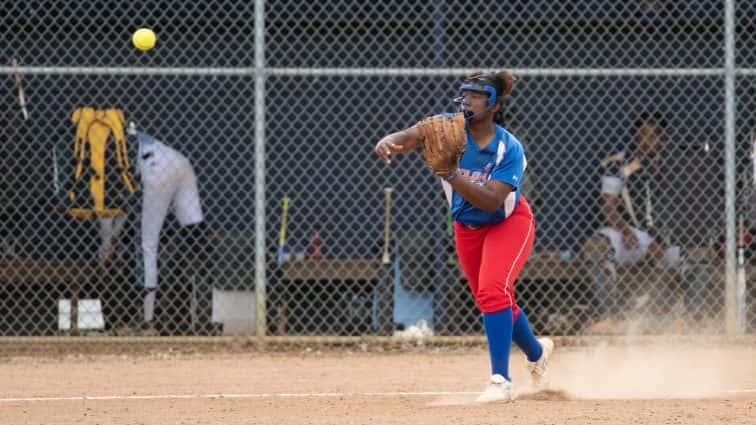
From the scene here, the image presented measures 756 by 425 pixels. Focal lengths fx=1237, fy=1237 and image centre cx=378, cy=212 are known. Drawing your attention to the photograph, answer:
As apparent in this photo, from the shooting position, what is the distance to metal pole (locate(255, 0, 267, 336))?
8203 mm

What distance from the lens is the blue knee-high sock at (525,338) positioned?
604 centimetres

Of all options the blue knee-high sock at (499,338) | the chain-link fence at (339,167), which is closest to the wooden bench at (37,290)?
the chain-link fence at (339,167)

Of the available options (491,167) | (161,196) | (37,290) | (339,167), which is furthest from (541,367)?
(37,290)

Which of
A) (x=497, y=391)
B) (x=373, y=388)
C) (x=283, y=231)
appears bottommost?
(x=373, y=388)

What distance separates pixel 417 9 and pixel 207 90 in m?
1.88

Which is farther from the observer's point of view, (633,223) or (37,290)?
(37,290)

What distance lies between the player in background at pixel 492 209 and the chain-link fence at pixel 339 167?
10.3 feet

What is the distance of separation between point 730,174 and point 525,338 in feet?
9.68

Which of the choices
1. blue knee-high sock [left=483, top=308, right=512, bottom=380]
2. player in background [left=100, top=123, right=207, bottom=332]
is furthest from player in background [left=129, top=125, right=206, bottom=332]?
blue knee-high sock [left=483, top=308, right=512, bottom=380]

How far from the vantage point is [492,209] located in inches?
222

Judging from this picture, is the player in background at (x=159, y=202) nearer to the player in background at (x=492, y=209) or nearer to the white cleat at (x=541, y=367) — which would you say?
the white cleat at (x=541, y=367)

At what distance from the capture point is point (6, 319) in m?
9.57

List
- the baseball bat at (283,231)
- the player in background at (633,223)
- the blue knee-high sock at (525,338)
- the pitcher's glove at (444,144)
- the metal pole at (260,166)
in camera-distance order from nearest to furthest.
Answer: the pitcher's glove at (444,144) → the blue knee-high sock at (525,338) → the metal pole at (260,166) → the player in background at (633,223) → the baseball bat at (283,231)

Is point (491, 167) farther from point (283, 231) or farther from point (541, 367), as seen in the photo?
point (283, 231)
